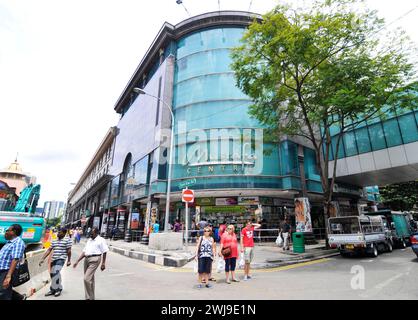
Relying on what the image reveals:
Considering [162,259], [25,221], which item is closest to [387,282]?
[162,259]

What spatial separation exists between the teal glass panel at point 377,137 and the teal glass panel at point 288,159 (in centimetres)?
788

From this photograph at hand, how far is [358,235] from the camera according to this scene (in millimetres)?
12008

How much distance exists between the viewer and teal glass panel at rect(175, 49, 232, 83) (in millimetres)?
22828

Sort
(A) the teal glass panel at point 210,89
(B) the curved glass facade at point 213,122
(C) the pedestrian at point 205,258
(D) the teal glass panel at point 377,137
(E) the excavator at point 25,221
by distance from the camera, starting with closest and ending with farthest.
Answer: (C) the pedestrian at point 205,258, (E) the excavator at point 25,221, (B) the curved glass facade at point 213,122, (A) the teal glass panel at point 210,89, (D) the teal glass panel at point 377,137

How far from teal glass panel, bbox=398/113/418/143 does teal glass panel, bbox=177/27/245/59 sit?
1705cm

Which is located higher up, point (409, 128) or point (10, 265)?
point (409, 128)

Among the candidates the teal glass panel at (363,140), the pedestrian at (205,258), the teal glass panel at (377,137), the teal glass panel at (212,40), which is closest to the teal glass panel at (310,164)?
the teal glass panel at (363,140)

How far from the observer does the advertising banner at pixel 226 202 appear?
2056cm

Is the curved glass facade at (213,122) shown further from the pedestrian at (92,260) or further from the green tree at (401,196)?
the green tree at (401,196)

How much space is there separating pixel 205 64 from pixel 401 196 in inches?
1269

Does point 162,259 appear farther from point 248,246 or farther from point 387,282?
point 387,282
